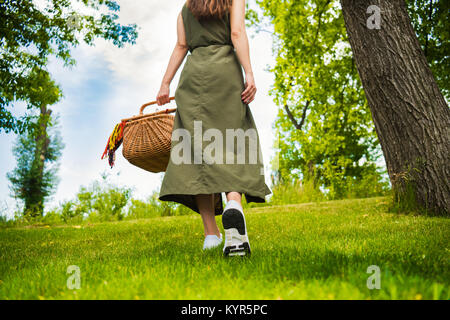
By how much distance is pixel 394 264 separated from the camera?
223 centimetres

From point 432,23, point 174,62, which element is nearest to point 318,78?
point 432,23

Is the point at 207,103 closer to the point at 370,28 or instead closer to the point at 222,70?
the point at 222,70

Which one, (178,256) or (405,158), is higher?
(405,158)

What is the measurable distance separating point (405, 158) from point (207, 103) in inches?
129

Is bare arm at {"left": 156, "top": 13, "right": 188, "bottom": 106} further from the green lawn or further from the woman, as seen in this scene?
the green lawn

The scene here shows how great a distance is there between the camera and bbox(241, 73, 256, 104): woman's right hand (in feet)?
9.37

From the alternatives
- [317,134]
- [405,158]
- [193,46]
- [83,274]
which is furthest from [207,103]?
[317,134]

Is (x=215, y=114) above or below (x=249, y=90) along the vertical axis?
below

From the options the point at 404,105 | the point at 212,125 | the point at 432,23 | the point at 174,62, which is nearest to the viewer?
the point at 212,125

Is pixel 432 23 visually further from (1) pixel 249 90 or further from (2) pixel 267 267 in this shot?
(2) pixel 267 267

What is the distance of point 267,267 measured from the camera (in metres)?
2.29

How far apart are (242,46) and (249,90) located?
0.33m

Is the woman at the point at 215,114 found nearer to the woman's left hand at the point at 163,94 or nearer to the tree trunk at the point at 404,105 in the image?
the woman's left hand at the point at 163,94

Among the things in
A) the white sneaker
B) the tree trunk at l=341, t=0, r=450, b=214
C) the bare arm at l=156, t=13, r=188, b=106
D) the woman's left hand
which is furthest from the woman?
the tree trunk at l=341, t=0, r=450, b=214
